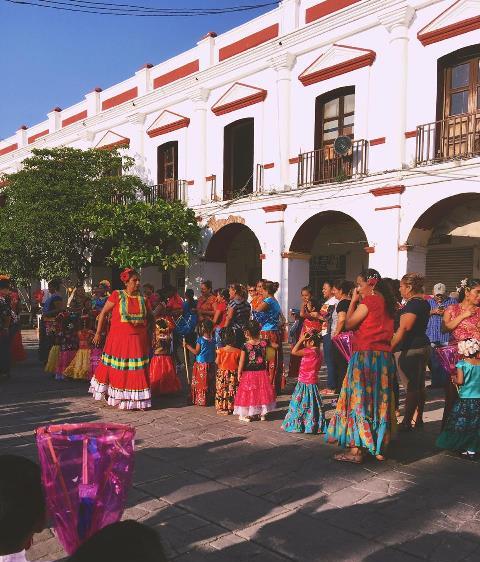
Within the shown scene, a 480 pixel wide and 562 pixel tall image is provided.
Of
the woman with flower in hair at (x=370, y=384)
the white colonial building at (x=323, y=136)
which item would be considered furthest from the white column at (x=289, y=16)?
the woman with flower in hair at (x=370, y=384)

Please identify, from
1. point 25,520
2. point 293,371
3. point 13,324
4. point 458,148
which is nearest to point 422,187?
point 458,148

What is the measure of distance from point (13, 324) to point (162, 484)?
5876 mm

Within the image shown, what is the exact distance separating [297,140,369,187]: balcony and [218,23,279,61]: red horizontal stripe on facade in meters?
3.39

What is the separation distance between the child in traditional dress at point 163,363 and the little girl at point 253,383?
157cm

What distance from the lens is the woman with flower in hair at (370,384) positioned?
436 centimetres

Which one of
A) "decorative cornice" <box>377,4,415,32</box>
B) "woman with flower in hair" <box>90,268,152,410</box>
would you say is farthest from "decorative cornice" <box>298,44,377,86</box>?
"woman with flower in hair" <box>90,268,152,410</box>

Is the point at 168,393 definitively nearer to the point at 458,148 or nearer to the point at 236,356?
the point at 236,356

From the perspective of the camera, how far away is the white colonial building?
10.8m

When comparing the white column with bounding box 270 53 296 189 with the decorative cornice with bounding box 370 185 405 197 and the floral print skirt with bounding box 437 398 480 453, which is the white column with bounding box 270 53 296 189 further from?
the floral print skirt with bounding box 437 398 480 453

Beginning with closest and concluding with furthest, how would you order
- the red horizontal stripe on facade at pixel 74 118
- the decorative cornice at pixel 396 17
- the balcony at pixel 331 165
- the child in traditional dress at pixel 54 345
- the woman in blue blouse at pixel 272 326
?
the woman in blue blouse at pixel 272 326, the child in traditional dress at pixel 54 345, the decorative cornice at pixel 396 17, the balcony at pixel 331 165, the red horizontal stripe on facade at pixel 74 118

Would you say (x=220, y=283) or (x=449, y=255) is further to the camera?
(x=220, y=283)

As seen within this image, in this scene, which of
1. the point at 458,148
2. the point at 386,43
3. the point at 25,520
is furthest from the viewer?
the point at 386,43

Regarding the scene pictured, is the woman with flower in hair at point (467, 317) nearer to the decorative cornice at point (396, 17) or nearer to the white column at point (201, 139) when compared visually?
the decorative cornice at point (396, 17)

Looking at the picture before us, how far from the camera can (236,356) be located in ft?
20.7
